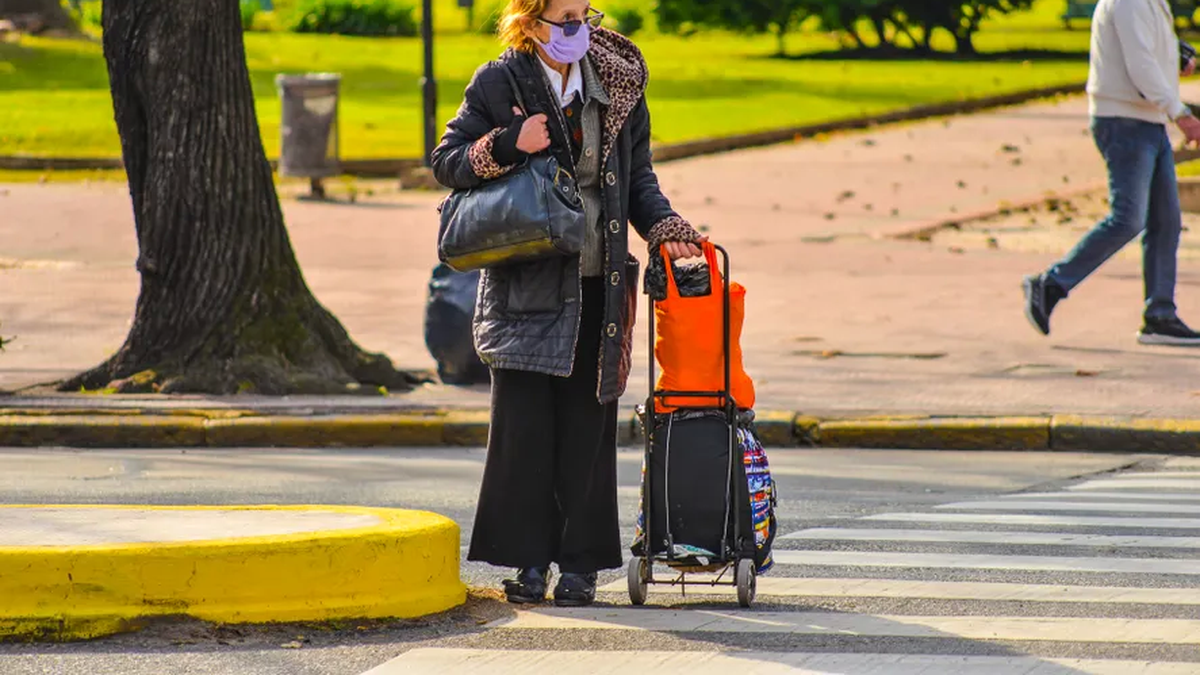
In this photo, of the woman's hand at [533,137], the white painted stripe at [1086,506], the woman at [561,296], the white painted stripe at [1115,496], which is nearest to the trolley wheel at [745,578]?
the woman at [561,296]

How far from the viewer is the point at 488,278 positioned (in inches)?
253

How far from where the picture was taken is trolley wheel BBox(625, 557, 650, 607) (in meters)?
6.41

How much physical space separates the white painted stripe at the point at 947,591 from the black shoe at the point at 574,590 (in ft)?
0.91

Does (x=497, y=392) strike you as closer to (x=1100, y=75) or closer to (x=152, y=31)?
(x=152, y=31)

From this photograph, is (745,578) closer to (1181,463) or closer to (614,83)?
(614,83)

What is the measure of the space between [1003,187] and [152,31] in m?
12.0

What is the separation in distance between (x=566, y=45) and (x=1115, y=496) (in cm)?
360

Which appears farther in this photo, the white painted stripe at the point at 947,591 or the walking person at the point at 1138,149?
the walking person at the point at 1138,149

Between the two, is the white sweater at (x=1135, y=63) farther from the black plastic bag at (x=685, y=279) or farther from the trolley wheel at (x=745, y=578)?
the trolley wheel at (x=745, y=578)

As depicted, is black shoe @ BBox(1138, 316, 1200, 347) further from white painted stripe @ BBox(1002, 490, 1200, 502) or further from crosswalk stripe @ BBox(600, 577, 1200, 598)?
crosswalk stripe @ BBox(600, 577, 1200, 598)

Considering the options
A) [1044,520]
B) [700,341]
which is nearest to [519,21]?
[700,341]

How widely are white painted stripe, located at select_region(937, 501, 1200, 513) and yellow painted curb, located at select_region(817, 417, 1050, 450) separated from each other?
1630 millimetres

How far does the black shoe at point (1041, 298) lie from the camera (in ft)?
40.7

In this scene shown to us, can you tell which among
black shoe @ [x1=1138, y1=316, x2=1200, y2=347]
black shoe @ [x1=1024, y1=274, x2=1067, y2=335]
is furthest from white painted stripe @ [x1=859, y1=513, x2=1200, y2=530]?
black shoe @ [x1=1138, y1=316, x2=1200, y2=347]
